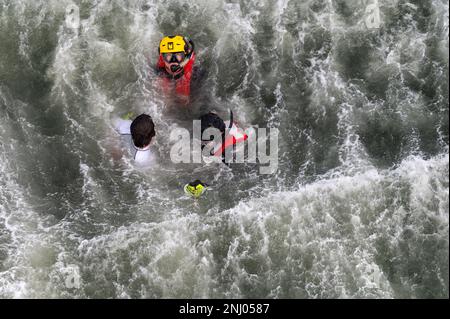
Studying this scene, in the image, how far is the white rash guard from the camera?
10.3m

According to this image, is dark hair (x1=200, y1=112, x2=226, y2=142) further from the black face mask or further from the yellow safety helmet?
the yellow safety helmet

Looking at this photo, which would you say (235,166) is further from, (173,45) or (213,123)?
(173,45)

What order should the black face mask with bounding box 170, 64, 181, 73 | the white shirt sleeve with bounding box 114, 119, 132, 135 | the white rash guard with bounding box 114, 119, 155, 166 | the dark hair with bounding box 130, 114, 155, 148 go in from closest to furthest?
the dark hair with bounding box 130, 114, 155, 148
the white rash guard with bounding box 114, 119, 155, 166
the white shirt sleeve with bounding box 114, 119, 132, 135
the black face mask with bounding box 170, 64, 181, 73

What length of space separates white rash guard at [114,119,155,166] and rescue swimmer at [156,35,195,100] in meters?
1.29

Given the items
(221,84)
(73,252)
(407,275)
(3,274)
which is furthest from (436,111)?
(3,274)

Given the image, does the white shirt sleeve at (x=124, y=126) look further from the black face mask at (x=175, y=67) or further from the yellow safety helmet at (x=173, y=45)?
the yellow safety helmet at (x=173, y=45)

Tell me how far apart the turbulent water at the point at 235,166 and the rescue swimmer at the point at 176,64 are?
1.06 ft

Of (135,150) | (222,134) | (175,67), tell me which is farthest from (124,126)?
(222,134)

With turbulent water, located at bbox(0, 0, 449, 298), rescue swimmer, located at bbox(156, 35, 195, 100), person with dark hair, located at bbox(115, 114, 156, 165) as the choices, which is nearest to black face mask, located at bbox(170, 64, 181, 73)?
rescue swimmer, located at bbox(156, 35, 195, 100)

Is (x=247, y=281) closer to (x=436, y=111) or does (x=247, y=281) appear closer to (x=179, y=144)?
(x=179, y=144)

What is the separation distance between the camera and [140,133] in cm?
967

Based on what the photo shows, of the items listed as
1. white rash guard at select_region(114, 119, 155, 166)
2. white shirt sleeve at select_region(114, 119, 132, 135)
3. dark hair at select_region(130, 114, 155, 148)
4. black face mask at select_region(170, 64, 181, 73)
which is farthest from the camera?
black face mask at select_region(170, 64, 181, 73)

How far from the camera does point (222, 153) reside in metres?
10.8

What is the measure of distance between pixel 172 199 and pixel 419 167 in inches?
190
